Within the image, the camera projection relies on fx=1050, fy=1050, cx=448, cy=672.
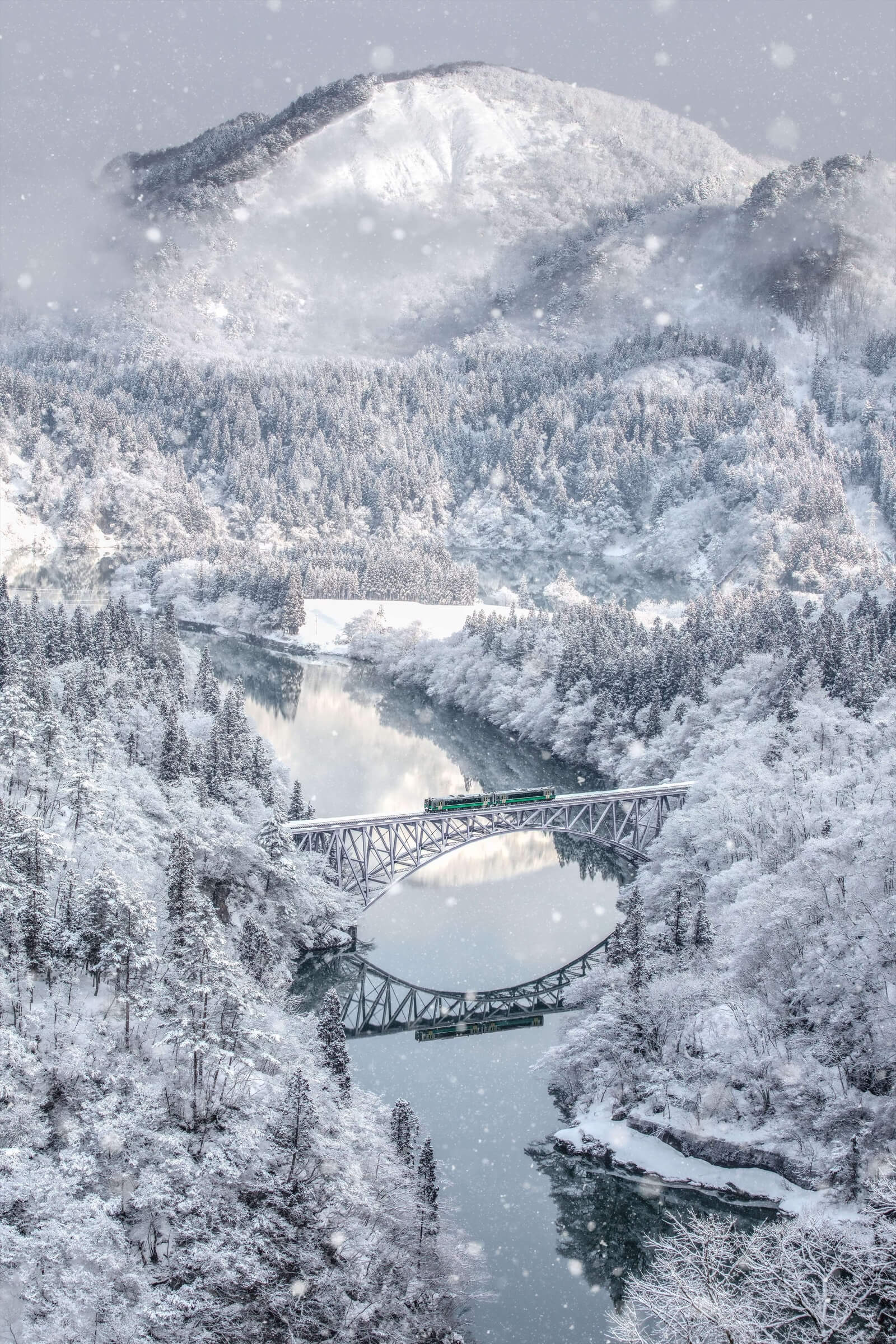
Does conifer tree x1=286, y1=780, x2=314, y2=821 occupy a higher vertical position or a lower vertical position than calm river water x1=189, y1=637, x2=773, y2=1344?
higher

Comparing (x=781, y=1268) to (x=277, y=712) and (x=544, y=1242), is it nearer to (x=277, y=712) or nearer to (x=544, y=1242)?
(x=544, y=1242)

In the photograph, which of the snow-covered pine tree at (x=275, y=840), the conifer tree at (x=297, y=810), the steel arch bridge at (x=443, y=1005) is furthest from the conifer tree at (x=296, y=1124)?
the conifer tree at (x=297, y=810)

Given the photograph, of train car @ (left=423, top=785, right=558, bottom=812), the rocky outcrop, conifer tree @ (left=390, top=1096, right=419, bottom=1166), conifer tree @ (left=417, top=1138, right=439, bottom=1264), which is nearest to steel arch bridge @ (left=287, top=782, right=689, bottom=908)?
train car @ (left=423, top=785, right=558, bottom=812)

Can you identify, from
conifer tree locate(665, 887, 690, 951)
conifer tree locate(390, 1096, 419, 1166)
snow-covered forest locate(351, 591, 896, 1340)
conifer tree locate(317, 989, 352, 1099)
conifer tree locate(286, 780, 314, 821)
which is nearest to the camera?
conifer tree locate(390, 1096, 419, 1166)

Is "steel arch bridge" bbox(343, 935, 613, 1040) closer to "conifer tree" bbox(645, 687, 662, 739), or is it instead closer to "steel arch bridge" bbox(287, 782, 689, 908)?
"steel arch bridge" bbox(287, 782, 689, 908)

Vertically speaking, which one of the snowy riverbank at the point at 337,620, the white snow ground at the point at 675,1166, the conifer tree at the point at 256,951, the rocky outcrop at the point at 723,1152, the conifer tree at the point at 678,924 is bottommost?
the snowy riverbank at the point at 337,620

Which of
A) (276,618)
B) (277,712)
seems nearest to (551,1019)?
(277,712)

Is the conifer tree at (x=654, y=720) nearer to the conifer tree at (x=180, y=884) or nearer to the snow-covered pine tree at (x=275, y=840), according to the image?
the snow-covered pine tree at (x=275, y=840)
